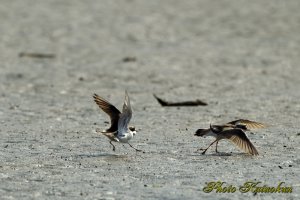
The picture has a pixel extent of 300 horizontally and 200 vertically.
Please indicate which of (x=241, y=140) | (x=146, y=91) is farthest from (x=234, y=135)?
(x=146, y=91)

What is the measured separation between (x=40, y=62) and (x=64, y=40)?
4215mm

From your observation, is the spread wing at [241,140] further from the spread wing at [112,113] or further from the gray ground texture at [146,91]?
the spread wing at [112,113]

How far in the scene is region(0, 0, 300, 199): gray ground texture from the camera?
25.4 feet

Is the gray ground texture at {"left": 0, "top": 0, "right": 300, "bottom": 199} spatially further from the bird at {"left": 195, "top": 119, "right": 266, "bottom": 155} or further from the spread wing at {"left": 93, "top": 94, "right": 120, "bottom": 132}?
the spread wing at {"left": 93, "top": 94, "right": 120, "bottom": 132}

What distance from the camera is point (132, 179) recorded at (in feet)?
25.0

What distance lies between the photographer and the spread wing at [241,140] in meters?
8.50

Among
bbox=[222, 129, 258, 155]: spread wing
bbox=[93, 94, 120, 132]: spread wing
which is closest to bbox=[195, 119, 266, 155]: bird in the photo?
bbox=[222, 129, 258, 155]: spread wing

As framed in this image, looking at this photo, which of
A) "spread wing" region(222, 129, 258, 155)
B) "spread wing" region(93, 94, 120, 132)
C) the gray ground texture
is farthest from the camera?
"spread wing" region(93, 94, 120, 132)

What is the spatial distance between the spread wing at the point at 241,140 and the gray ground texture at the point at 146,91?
0.15 metres

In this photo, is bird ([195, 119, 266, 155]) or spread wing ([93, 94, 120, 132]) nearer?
bird ([195, 119, 266, 155])

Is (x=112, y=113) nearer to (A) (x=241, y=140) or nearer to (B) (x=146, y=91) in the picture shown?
(A) (x=241, y=140)

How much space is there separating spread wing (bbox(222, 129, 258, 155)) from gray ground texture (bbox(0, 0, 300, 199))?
151 mm

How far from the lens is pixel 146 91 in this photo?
1463 cm

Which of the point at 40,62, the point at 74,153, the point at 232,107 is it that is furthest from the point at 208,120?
the point at 40,62
